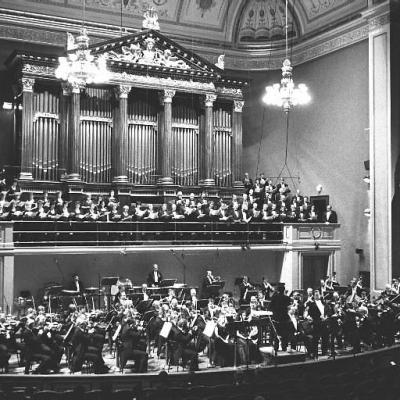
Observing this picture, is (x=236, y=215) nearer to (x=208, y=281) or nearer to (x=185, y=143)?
(x=208, y=281)

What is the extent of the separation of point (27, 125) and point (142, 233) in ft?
15.2

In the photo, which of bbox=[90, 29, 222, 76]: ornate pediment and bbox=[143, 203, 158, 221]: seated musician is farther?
bbox=[90, 29, 222, 76]: ornate pediment

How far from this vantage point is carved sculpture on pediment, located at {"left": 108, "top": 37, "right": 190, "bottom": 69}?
719 inches

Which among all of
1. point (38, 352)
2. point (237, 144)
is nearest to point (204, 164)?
point (237, 144)

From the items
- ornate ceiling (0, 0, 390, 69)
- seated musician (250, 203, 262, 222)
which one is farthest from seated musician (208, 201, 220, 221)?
ornate ceiling (0, 0, 390, 69)

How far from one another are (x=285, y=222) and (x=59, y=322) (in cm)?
873

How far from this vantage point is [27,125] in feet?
56.3

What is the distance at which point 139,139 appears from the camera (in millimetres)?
18766

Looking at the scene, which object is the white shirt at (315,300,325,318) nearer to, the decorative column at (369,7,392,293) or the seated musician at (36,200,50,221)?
the decorative column at (369,7,392,293)

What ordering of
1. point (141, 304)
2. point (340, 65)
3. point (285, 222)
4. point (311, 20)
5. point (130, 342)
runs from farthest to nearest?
point (311, 20) → point (340, 65) → point (285, 222) → point (141, 304) → point (130, 342)

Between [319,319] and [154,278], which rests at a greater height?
[154,278]

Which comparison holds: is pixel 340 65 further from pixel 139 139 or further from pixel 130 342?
pixel 130 342

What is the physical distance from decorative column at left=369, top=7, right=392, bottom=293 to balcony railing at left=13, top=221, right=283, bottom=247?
113 inches

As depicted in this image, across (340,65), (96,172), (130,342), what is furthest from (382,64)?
(130,342)
